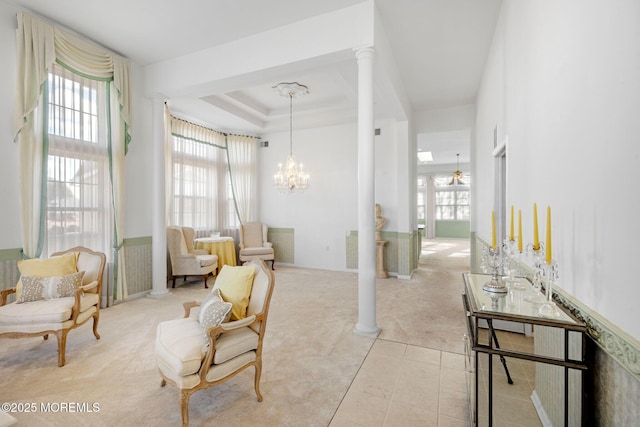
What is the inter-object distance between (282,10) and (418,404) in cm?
383

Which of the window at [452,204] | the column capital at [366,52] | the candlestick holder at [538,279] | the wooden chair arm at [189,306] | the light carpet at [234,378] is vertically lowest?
the light carpet at [234,378]

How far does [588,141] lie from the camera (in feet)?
4.01

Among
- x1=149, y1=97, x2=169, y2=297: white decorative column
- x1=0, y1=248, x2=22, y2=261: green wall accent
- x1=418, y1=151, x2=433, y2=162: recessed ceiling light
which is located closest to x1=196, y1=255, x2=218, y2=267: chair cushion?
x1=149, y1=97, x2=169, y2=297: white decorative column

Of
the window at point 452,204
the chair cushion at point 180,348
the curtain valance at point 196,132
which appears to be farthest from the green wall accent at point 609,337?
the window at point 452,204

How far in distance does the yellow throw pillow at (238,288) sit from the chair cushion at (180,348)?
0.27 m

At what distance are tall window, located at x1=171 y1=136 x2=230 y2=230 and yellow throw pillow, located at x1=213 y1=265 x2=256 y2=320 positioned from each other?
3.83 m

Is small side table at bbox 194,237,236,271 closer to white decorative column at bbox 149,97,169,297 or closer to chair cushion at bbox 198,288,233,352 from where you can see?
white decorative column at bbox 149,97,169,297

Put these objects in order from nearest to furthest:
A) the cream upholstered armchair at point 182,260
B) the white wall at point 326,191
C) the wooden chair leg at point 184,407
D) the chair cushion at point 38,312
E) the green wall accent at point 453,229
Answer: the wooden chair leg at point 184,407 → the chair cushion at point 38,312 → the cream upholstered armchair at point 182,260 → the white wall at point 326,191 → the green wall accent at point 453,229

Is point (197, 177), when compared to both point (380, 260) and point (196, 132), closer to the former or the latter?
point (196, 132)

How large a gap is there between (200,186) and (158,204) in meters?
1.70

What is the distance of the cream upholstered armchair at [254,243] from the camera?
6.15m

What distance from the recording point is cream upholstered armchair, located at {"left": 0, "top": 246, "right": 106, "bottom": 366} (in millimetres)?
2395

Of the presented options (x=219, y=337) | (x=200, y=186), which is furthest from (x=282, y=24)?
(x=200, y=186)

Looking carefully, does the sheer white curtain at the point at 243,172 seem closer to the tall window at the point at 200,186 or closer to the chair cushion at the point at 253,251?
the tall window at the point at 200,186
